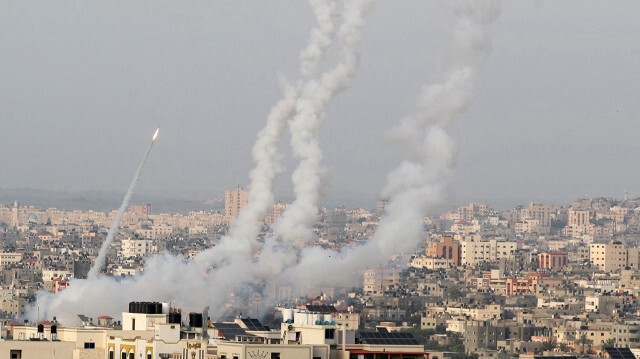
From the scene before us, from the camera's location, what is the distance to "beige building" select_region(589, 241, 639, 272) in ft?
576

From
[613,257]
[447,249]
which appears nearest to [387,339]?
[447,249]

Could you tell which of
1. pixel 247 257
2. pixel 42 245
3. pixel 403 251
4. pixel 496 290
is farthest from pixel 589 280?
pixel 247 257

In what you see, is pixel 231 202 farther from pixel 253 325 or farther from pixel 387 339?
pixel 387 339

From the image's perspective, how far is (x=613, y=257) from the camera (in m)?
178

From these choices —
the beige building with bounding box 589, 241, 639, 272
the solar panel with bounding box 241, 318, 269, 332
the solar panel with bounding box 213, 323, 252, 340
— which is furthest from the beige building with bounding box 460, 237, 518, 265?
the solar panel with bounding box 213, 323, 252, 340

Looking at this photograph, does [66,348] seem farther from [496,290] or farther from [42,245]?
[42,245]

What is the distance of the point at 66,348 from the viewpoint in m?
41.9

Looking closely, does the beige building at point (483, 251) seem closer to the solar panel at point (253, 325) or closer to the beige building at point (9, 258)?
the beige building at point (9, 258)

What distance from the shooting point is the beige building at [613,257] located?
6909 inches

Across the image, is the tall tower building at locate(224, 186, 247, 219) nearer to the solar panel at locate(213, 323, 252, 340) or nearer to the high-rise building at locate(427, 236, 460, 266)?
the high-rise building at locate(427, 236, 460, 266)

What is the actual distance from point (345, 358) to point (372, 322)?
6972 cm

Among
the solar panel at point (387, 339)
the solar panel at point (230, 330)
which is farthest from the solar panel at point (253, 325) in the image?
the solar panel at point (387, 339)

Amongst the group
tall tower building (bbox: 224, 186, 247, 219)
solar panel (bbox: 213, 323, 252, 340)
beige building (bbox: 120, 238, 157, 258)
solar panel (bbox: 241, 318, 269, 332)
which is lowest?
solar panel (bbox: 213, 323, 252, 340)

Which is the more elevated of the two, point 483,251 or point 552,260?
point 483,251
